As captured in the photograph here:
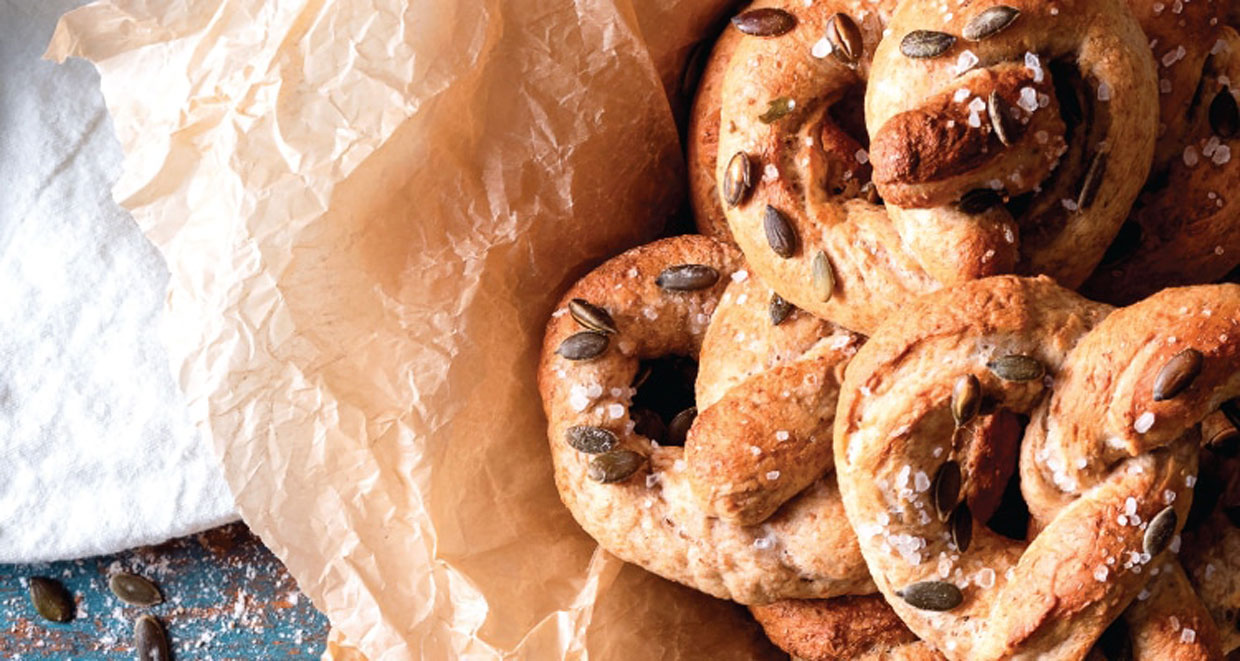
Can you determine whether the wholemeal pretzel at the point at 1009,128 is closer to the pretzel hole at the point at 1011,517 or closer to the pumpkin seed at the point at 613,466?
the pretzel hole at the point at 1011,517

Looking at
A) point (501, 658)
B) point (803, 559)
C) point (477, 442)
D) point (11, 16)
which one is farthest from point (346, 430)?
point (11, 16)

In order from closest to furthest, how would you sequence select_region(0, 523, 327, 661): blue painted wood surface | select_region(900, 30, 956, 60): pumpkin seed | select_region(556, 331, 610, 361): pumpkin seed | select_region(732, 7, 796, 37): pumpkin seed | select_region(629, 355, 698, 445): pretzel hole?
select_region(900, 30, 956, 60): pumpkin seed < select_region(732, 7, 796, 37): pumpkin seed < select_region(556, 331, 610, 361): pumpkin seed < select_region(629, 355, 698, 445): pretzel hole < select_region(0, 523, 327, 661): blue painted wood surface

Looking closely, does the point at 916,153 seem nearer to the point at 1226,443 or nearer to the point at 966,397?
the point at 966,397

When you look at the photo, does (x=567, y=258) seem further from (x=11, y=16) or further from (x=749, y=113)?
(x=11, y=16)

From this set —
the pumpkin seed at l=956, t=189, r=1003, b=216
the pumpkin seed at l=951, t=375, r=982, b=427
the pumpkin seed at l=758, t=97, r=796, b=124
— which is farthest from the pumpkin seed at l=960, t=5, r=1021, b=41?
the pumpkin seed at l=951, t=375, r=982, b=427

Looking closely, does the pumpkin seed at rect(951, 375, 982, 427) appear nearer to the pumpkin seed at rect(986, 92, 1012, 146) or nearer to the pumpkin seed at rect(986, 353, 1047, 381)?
the pumpkin seed at rect(986, 353, 1047, 381)

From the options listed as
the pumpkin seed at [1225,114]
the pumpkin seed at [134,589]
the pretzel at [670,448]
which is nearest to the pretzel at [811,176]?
the pretzel at [670,448]
